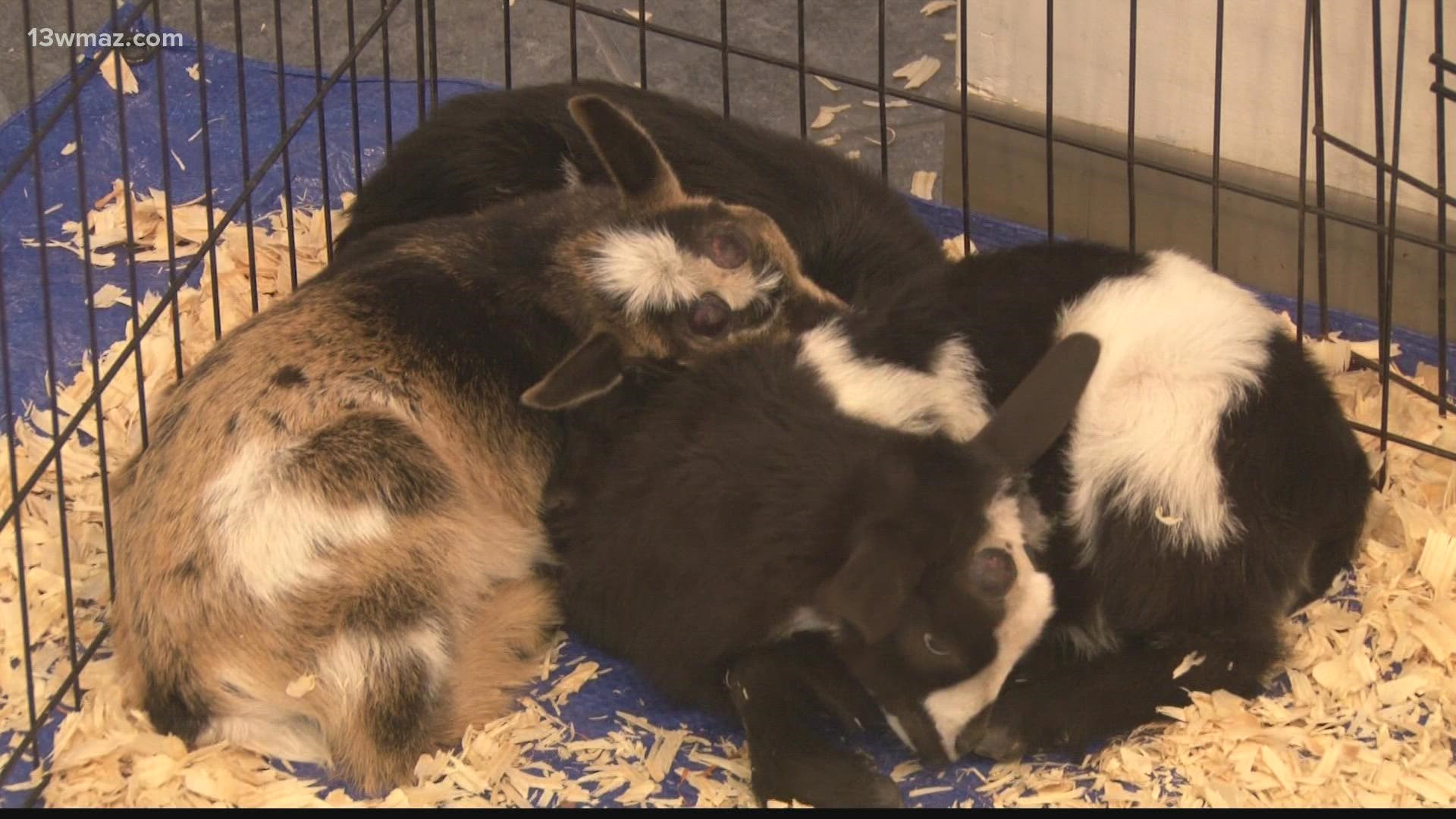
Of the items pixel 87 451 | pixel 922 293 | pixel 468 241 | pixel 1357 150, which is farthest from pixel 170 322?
pixel 1357 150

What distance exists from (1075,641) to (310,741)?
1.48m

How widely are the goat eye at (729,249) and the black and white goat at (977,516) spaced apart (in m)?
0.28

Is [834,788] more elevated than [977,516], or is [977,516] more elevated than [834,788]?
[977,516]

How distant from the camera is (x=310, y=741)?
330cm

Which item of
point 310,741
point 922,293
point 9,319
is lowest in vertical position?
point 310,741

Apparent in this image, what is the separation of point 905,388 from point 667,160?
3.32 feet

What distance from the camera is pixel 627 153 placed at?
3725 mm

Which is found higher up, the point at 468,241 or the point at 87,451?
the point at 468,241

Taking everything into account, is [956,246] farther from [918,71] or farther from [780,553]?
[780,553]

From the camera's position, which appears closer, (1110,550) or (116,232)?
(1110,550)

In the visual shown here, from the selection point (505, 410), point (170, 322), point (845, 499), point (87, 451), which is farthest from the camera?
point (170, 322)

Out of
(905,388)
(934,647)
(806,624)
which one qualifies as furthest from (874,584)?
(905,388)

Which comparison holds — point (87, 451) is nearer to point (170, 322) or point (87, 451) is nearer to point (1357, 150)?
point (170, 322)

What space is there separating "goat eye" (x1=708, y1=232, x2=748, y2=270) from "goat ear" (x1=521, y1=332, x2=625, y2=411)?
0.35 m
